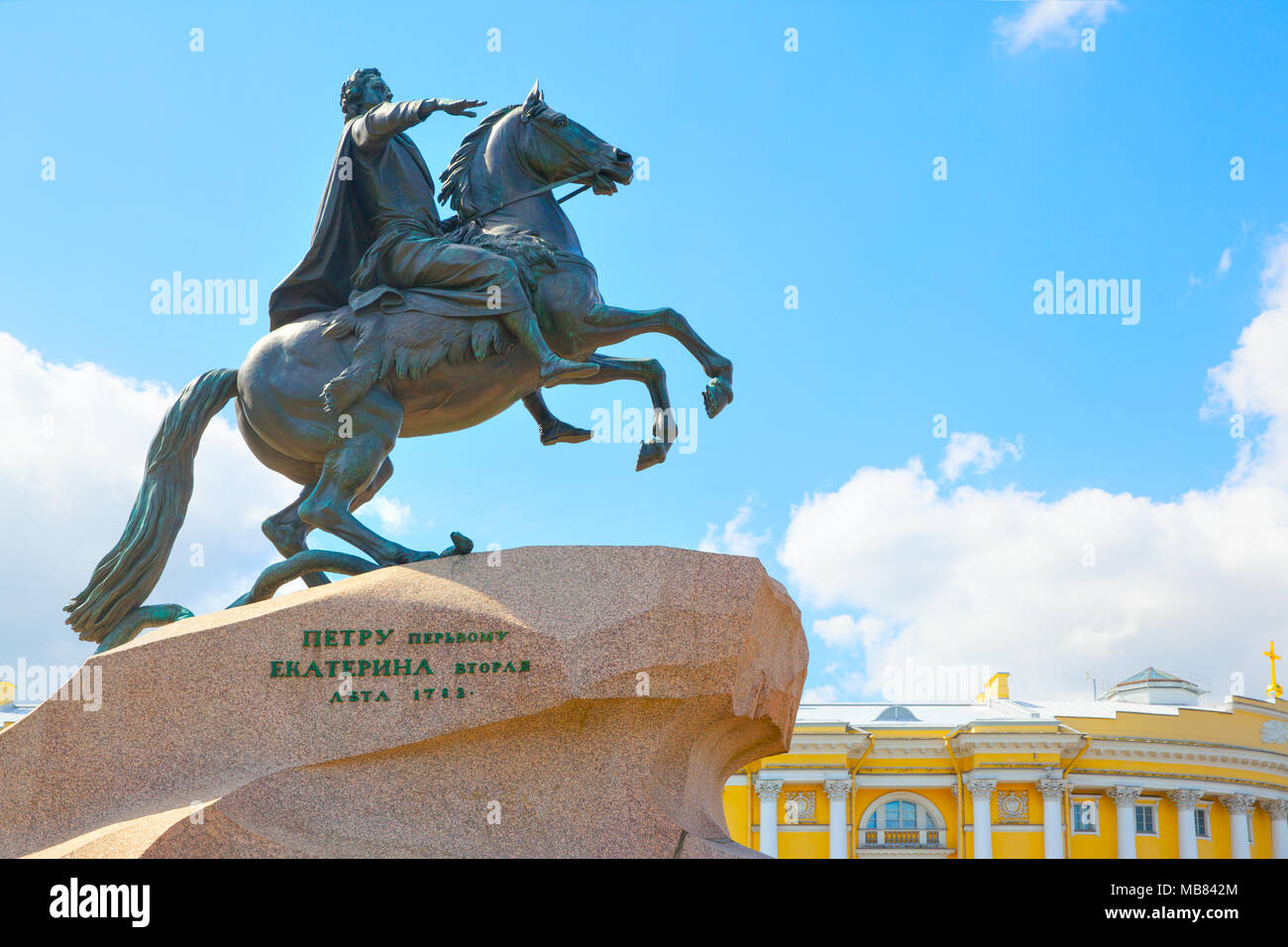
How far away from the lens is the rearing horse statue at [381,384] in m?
7.50

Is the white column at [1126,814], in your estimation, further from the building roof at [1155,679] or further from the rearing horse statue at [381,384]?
the rearing horse statue at [381,384]

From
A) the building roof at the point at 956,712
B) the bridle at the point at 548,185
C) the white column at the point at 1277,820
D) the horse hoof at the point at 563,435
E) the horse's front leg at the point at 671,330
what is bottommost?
the white column at the point at 1277,820

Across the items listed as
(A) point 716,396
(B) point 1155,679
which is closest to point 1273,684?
(B) point 1155,679

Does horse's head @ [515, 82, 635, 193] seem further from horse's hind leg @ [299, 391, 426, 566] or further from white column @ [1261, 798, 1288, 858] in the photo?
white column @ [1261, 798, 1288, 858]

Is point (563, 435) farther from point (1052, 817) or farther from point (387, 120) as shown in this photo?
point (1052, 817)

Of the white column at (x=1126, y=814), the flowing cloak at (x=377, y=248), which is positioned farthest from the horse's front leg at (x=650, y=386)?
the white column at (x=1126, y=814)

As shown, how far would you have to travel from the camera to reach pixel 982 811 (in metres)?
36.7

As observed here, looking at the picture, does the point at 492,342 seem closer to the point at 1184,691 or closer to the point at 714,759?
the point at 714,759

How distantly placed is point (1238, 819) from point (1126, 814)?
3.88 m

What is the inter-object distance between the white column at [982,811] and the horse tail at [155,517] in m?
31.8

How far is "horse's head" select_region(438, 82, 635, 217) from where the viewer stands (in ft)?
26.7

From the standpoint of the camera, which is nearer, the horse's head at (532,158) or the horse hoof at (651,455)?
the horse hoof at (651,455)

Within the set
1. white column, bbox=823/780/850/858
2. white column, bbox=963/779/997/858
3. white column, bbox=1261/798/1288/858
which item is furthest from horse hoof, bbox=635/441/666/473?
white column, bbox=1261/798/1288/858

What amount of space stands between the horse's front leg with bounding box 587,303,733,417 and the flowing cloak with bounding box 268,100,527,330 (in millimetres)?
470
